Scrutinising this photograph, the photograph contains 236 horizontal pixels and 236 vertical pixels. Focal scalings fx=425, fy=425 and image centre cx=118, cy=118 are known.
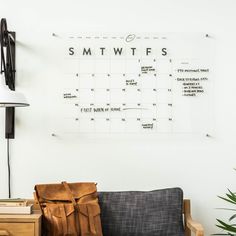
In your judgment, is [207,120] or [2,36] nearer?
[2,36]

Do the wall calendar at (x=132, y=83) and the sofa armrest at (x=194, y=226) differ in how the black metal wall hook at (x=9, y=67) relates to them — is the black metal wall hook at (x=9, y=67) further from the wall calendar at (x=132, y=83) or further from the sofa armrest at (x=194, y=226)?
the sofa armrest at (x=194, y=226)

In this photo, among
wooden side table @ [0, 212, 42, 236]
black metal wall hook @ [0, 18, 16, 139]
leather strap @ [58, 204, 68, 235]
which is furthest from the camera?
black metal wall hook @ [0, 18, 16, 139]

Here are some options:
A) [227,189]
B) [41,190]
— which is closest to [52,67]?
[41,190]

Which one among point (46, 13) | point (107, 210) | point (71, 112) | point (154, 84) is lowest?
point (107, 210)

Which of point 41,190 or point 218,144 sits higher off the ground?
point 218,144

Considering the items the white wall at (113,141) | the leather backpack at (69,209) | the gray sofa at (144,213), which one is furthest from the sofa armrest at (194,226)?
the leather backpack at (69,209)

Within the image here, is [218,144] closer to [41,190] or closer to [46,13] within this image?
[41,190]

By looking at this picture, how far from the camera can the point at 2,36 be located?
2.69m

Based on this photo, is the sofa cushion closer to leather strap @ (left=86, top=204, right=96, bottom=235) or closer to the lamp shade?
leather strap @ (left=86, top=204, right=96, bottom=235)

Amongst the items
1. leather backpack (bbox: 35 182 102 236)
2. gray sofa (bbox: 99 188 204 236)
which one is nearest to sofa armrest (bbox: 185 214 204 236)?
gray sofa (bbox: 99 188 204 236)

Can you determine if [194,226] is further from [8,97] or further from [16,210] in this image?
[8,97]

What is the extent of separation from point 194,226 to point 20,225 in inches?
39.8

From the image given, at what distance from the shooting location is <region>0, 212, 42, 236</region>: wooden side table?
234 centimetres

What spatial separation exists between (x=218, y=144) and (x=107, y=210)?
90cm
